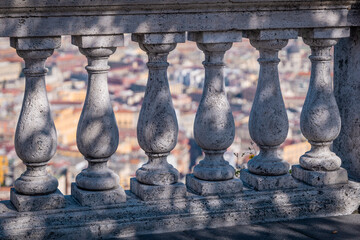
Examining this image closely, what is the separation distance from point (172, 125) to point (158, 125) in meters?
0.06

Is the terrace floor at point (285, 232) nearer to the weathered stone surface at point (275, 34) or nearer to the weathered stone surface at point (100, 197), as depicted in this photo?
the weathered stone surface at point (100, 197)

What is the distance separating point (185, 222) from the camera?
9.37 ft

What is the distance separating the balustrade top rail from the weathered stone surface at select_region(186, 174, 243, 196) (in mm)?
701

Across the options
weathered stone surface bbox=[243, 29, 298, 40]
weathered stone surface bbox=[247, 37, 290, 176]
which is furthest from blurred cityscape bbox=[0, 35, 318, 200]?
weathered stone surface bbox=[243, 29, 298, 40]

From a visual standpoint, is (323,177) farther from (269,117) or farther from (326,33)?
(326,33)

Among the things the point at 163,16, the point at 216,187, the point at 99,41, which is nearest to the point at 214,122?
the point at 216,187

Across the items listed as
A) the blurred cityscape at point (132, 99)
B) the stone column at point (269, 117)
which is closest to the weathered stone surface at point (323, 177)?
the stone column at point (269, 117)

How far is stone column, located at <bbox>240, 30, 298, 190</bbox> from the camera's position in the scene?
2.96 meters

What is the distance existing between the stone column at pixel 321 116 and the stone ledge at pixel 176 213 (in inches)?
2.8

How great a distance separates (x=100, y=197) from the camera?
2779mm

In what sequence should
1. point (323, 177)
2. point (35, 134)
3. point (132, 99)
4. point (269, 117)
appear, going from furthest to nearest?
1. point (132, 99)
2. point (323, 177)
3. point (269, 117)
4. point (35, 134)

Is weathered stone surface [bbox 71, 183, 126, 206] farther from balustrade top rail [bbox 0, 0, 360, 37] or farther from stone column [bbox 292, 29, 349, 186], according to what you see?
stone column [bbox 292, 29, 349, 186]

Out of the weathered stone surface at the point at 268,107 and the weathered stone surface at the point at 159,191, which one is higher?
the weathered stone surface at the point at 268,107

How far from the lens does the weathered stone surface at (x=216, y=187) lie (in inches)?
116
